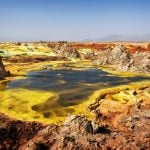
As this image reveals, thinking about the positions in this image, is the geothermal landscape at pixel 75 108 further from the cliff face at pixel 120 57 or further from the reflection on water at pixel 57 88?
the cliff face at pixel 120 57

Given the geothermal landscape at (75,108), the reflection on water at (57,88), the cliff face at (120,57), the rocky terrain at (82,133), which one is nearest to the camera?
the rocky terrain at (82,133)

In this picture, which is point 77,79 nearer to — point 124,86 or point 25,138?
point 124,86

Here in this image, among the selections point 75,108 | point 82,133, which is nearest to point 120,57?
point 75,108

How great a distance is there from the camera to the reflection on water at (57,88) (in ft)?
129

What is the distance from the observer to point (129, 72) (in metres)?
69.1

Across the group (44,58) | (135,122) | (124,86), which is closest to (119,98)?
(124,86)

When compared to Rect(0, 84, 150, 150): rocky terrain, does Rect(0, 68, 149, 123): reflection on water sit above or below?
below

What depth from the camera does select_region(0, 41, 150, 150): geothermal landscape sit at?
27297mm

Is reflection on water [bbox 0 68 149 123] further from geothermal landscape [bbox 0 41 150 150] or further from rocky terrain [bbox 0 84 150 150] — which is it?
rocky terrain [bbox 0 84 150 150]

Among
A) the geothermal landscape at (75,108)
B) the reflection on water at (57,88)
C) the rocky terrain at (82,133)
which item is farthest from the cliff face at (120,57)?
the rocky terrain at (82,133)

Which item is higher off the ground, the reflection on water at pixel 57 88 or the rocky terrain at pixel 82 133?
the rocky terrain at pixel 82 133

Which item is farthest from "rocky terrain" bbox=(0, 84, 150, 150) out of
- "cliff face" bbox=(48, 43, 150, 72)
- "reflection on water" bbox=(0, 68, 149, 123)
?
"cliff face" bbox=(48, 43, 150, 72)

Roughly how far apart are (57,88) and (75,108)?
38.6 ft

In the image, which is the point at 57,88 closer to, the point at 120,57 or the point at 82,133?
the point at 82,133
